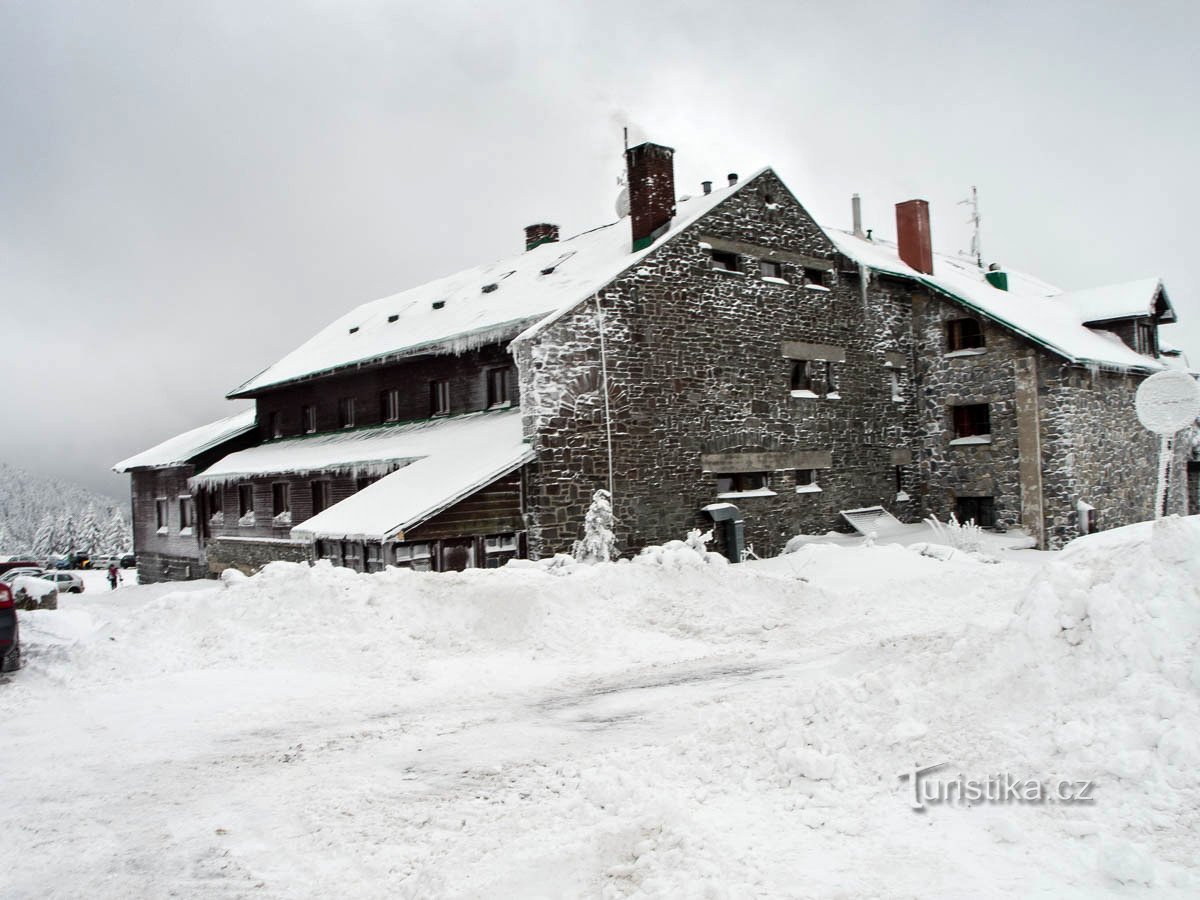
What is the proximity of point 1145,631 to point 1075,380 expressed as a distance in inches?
818

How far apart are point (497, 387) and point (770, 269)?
769 centimetres

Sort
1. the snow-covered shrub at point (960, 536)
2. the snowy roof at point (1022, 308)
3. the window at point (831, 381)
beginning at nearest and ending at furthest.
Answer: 1. the snow-covered shrub at point (960, 536)
2. the window at point (831, 381)
3. the snowy roof at point (1022, 308)

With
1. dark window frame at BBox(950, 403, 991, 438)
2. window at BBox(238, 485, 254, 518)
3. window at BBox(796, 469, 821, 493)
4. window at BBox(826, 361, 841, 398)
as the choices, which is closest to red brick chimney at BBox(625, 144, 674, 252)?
window at BBox(826, 361, 841, 398)

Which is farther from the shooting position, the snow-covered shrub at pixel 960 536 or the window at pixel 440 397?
the window at pixel 440 397

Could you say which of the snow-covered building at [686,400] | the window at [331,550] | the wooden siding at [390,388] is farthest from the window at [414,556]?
the wooden siding at [390,388]

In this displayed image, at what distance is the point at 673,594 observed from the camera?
14695 millimetres

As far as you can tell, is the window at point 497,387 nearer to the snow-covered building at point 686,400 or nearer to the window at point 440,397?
the snow-covered building at point 686,400

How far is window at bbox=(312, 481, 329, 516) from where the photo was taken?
24.2 m

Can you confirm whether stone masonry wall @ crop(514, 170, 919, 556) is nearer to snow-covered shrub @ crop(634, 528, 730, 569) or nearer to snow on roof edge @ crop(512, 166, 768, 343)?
snow on roof edge @ crop(512, 166, 768, 343)

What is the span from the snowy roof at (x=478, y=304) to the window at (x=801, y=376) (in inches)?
190

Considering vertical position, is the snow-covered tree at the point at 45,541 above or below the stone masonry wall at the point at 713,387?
below

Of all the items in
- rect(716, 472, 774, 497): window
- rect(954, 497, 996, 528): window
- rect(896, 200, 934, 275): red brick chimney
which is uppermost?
rect(896, 200, 934, 275): red brick chimney

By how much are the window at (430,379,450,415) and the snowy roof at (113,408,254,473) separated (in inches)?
409

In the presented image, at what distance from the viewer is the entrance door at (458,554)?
57.1 feet
